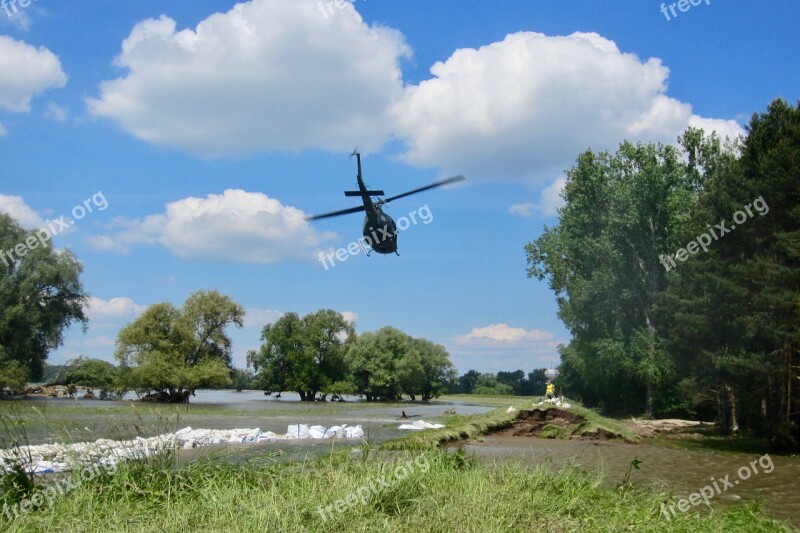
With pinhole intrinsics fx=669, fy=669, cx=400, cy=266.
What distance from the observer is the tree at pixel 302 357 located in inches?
3706

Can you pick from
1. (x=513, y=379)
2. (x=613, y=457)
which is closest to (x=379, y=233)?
(x=613, y=457)

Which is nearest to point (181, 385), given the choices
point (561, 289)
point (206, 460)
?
point (561, 289)

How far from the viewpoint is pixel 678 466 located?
21.7 m

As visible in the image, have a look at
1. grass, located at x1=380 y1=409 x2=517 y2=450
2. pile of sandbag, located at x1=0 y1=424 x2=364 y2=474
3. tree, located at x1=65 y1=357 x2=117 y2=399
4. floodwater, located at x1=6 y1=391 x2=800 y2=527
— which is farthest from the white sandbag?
tree, located at x1=65 y1=357 x2=117 y2=399

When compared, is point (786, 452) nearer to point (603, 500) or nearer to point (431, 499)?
point (603, 500)

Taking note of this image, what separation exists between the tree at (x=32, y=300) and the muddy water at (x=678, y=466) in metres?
43.5

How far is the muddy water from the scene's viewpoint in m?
15.2

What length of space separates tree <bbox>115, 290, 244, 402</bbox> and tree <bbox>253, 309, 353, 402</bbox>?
2132 cm
